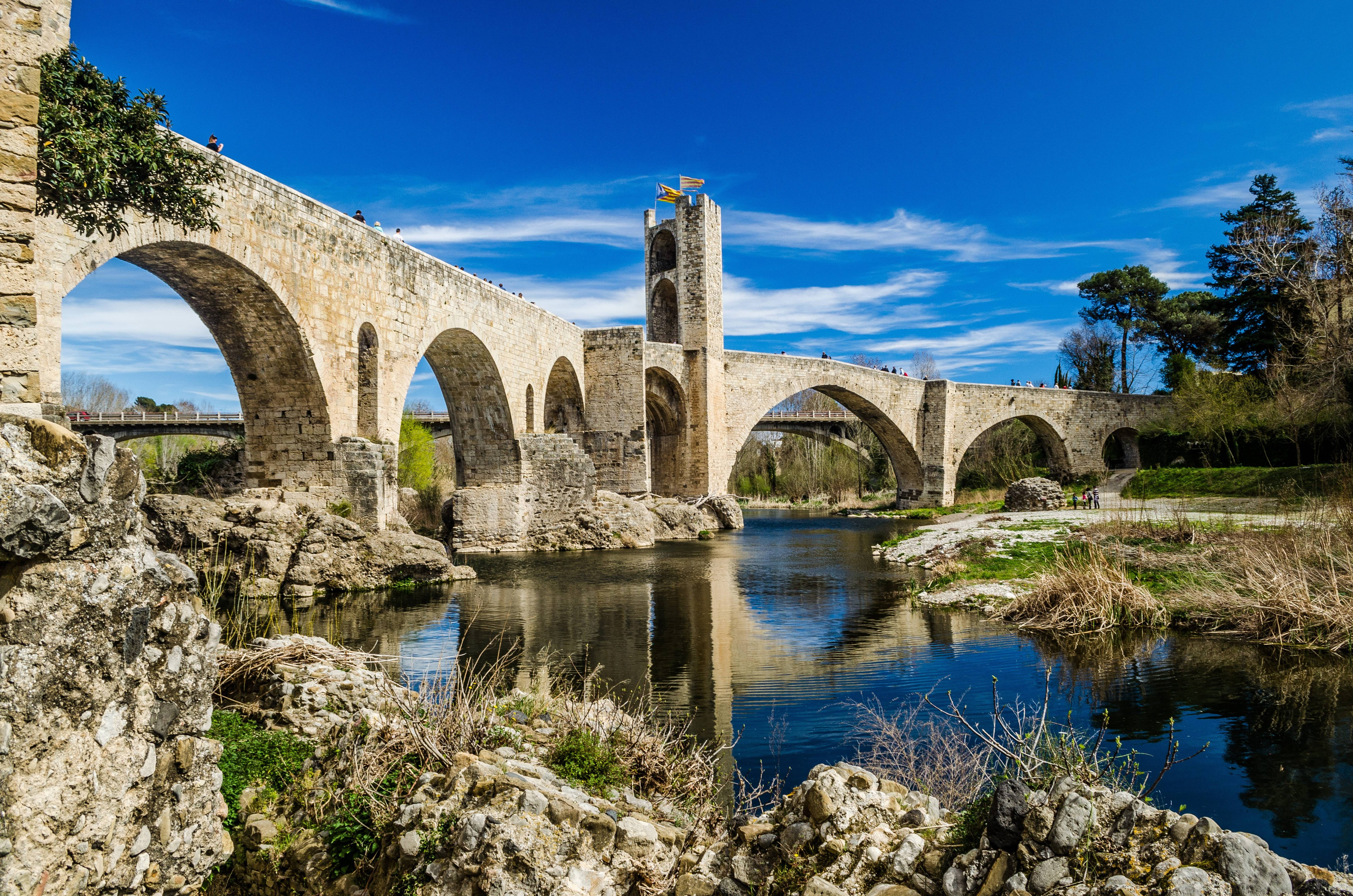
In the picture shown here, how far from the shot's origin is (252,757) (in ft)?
11.7

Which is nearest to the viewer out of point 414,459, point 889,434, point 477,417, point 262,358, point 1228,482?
point 262,358

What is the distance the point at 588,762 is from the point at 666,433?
22.1 meters

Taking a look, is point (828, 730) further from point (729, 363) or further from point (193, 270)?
point (729, 363)

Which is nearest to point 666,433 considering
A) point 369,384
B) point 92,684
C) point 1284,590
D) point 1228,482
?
point 369,384

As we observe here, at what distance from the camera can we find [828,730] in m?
5.66

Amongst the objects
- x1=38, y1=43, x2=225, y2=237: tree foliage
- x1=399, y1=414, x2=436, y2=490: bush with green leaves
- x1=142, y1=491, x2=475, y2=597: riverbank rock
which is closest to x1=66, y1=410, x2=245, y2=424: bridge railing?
x1=399, y1=414, x2=436, y2=490: bush with green leaves

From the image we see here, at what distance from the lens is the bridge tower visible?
78.9ft

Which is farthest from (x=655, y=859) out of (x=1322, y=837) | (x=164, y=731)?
(x=1322, y=837)

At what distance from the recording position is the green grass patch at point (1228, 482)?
60.3 ft

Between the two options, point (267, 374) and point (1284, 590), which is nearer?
point (1284, 590)

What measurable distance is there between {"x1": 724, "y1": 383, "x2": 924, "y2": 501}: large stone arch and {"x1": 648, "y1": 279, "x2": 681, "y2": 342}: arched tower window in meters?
4.45

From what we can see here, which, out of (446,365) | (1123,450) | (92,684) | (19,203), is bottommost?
(92,684)

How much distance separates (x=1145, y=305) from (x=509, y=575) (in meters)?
35.5

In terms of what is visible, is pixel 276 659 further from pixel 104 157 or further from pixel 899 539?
pixel 899 539
